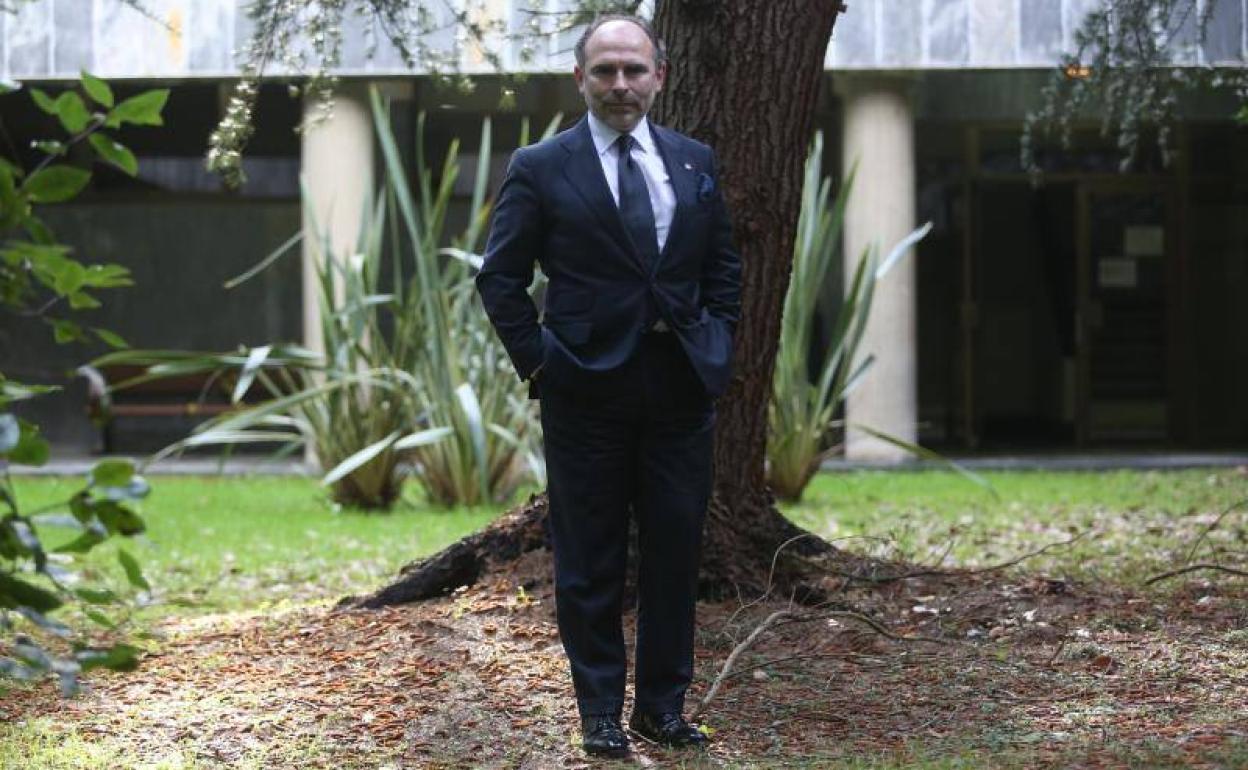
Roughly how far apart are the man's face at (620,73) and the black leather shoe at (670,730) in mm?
1432

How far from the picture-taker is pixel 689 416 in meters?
4.45

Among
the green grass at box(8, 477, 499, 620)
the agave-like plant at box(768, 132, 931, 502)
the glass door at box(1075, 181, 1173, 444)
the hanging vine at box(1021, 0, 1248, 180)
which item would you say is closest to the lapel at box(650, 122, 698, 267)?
the green grass at box(8, 477, 499, 620)

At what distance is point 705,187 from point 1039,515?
6991 mm

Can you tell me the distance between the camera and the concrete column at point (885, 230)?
1542cm

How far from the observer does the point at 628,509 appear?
4.50 meters

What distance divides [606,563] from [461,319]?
6.53m

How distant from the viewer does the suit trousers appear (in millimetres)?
4391

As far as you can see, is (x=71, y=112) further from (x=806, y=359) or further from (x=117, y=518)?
(x=806, y=359)

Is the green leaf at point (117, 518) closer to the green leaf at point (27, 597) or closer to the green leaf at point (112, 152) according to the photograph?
the green leaf at point (27, 597)

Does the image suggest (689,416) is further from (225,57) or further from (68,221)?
(68,221)

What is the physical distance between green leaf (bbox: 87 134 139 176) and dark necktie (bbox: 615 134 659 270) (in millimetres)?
1943

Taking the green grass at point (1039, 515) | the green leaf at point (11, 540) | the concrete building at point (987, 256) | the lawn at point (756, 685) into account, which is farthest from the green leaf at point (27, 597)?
the concrete building at point (987, 256)

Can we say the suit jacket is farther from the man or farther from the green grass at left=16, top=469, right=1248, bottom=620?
the green grass at left=16, top=469, right=1248, bottom=620

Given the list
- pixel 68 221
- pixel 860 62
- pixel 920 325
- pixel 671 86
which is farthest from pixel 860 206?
pixel 671 86
